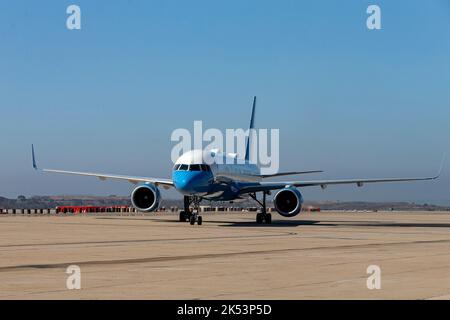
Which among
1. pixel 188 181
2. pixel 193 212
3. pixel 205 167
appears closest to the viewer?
pixel 188 181

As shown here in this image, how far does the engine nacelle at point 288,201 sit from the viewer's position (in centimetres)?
5238

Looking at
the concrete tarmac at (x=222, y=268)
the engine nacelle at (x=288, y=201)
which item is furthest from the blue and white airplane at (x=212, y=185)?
the concrete tarmac at (x=222, y=268)

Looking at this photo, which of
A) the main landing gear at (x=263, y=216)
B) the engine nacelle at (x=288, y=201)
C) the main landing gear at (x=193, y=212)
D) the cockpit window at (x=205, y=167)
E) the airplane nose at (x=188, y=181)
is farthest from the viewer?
the main landing gear at (x=263, y=216)

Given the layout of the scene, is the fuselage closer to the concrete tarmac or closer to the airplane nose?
the airplane nose

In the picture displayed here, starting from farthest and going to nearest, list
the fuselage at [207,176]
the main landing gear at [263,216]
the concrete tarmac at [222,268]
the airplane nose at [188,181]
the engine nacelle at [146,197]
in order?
the main landing gear at [263,216] → the engine nacelle at [146,197] → the fuselage at [207,176] → the airplane nose at [188,181] → the concrete tarmac at [222,268]

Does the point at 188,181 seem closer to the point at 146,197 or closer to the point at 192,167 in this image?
the point at 192,167

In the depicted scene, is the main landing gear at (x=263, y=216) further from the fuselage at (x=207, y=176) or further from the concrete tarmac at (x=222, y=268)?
the concrete tarmac at (x=222, y=268)

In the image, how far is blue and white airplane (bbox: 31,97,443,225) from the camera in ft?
157

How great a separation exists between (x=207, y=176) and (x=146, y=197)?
6626 mm

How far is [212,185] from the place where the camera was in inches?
1943

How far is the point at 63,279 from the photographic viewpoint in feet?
54.6

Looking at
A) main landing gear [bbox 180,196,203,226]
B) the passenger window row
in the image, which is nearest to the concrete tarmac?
main landing gear [bbox 180,196,203,226]

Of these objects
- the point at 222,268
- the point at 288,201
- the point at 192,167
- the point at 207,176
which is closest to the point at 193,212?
the point at 207,176
